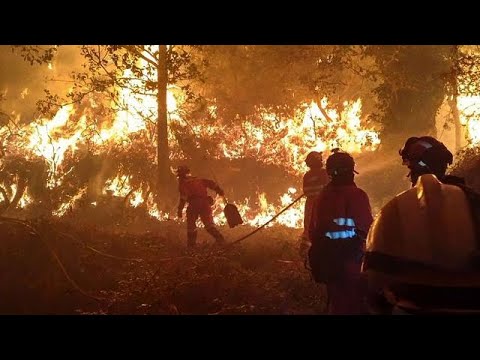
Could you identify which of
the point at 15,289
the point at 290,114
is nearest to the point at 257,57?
the point at 290,114

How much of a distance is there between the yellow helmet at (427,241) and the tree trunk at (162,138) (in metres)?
12.8

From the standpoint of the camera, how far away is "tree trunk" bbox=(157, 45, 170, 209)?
580 inches

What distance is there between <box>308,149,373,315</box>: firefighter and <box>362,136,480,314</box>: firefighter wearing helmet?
1745mm

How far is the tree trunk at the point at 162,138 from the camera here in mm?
14742

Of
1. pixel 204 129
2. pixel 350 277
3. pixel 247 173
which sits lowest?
pixel 350 277

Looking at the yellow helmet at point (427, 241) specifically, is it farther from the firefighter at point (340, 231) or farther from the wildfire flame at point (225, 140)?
the wildfire flame at point (225, 140)

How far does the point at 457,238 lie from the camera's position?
2.39 meters

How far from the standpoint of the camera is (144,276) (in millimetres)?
8836

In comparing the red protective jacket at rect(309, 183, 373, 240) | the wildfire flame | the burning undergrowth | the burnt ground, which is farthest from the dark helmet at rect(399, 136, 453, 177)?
the wildfire flame

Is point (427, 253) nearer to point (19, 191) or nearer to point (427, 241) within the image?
point (427, 241)

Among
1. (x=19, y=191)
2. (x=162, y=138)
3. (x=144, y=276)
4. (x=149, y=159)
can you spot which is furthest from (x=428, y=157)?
(x=19, y=191)

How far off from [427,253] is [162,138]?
13.7 m
